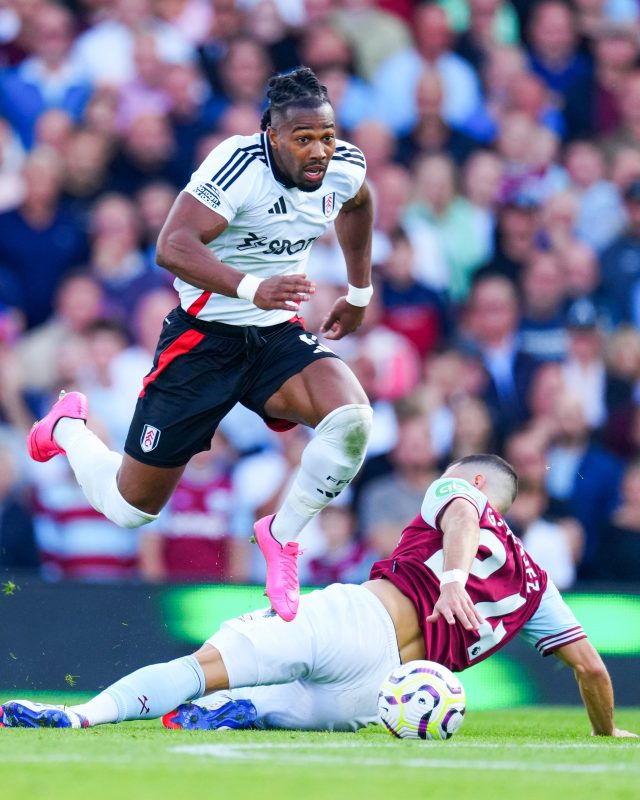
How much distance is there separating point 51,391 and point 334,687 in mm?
4545

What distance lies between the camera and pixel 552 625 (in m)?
5.70

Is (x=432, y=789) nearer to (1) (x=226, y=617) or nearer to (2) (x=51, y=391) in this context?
(1) (x=226, y=617)

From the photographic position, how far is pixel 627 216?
10.8 m

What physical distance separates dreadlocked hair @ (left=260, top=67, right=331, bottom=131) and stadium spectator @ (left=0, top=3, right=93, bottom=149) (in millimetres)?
5102

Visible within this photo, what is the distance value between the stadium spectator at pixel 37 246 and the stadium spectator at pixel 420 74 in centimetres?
276

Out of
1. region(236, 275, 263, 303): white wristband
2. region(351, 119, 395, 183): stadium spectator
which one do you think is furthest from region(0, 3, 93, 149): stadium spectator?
region(236, 275, 263, 303): white wristband

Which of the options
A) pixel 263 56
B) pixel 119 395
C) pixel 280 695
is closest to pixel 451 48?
pixel 263 56

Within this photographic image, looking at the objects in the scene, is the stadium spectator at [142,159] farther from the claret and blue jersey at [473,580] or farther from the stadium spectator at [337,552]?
the claret and blue jersey at [473,580]

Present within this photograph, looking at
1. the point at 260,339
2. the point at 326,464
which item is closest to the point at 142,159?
the point at 260,339

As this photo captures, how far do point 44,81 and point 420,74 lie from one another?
116 inches

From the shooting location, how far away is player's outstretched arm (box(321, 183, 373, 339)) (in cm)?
629

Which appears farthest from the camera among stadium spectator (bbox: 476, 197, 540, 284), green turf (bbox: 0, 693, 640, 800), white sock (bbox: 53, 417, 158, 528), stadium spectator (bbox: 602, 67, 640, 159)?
stadium spectator (bbox: 602, 67, 640, 159)

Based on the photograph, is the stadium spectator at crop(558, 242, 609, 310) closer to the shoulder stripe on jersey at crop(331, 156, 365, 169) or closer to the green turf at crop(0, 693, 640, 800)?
the shoulder stripe on jersey at crop(331, 156, 365, 169)

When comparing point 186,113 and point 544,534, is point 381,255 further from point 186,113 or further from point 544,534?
point 544,534
